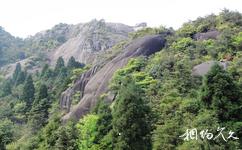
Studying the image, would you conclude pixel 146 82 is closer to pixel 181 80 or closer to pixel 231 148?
pixel 181 80

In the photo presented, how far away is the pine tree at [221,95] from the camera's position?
22406 mm

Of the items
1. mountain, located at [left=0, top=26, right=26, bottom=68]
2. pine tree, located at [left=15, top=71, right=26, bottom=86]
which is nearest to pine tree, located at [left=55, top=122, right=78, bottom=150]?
pine tree, located at [left=15, top=71, right=26, bottom=86]

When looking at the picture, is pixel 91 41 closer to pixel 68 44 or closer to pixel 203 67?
pixel 68 44

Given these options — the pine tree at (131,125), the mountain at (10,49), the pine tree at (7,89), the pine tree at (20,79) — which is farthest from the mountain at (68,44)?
the pine tree at (131,125)

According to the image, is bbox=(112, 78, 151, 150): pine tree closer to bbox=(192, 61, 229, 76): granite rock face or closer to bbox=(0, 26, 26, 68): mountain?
bbox=(192, 61, 229, 76): granite rock face

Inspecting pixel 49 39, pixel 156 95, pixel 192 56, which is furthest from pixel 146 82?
pixel 49 39

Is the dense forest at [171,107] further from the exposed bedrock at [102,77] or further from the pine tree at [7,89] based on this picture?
the pine tree at [7,89]

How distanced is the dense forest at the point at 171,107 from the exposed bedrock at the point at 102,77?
4.83 ft

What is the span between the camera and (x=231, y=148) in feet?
66.0

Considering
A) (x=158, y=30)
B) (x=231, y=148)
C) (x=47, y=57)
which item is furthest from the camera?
(x=47, y=57)

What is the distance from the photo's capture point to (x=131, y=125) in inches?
968

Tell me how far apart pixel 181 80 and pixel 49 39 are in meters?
74.7

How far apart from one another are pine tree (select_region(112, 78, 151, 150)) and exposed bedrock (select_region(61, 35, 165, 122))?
1197cm

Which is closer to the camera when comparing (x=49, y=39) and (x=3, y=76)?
(x=3, y=76)
